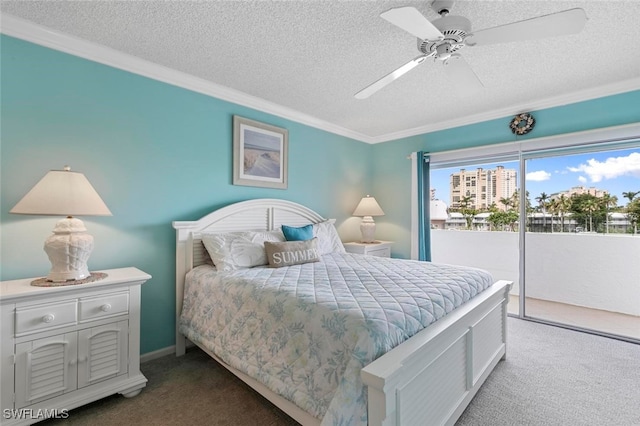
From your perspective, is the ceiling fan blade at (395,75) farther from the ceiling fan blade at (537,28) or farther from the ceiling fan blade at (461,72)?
the ceiling fan blade at (537,28)

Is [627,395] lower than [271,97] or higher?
lower

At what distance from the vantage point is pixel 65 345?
1.69 metres

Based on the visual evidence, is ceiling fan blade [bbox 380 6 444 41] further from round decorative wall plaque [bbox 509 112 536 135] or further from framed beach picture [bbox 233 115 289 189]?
round decorative wall plaque [bbox 509 112 536 135]

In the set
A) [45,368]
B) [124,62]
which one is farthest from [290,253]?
[124,62]

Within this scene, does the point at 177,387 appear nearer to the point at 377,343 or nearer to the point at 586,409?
the point at 377,343

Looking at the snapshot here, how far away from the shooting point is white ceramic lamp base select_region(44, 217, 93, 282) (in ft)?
5.74

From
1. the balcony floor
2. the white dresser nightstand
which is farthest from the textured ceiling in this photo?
the balcony floor

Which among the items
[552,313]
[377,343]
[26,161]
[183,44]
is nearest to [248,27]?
[183,44]

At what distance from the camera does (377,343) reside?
121 cm

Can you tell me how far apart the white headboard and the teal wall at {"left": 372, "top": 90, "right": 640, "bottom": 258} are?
138 centimetres

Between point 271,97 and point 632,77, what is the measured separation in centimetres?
344

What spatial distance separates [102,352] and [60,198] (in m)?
0.98

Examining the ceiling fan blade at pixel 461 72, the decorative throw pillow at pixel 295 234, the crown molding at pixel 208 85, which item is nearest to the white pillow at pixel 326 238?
the decorative throw pillow at pixel 295 234

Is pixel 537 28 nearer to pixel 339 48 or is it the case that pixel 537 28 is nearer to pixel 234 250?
pixel 339 48
